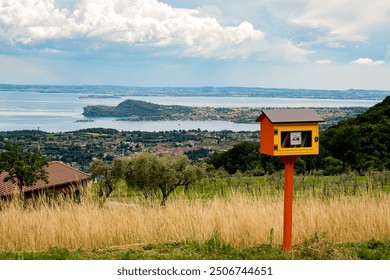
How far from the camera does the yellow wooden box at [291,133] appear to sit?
4.98 metres

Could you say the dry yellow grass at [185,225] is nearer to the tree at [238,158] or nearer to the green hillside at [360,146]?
the green hillside at [360,146]

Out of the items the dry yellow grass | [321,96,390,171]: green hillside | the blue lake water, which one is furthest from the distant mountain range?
the dry yellow grass

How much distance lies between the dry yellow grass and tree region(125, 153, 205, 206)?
10300 mm

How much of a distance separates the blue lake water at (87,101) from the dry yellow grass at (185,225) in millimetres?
34792

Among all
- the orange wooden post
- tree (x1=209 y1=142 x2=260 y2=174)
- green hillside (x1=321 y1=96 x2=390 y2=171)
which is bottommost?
tree (x1=209 y1=142 x2=260 y2=174)

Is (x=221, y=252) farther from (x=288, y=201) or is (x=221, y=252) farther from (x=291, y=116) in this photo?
(x=291, y=116)

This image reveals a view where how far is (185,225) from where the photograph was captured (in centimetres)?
600

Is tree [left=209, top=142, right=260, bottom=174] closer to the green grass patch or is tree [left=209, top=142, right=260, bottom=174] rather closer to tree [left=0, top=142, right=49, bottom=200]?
tree [left=0, top=142, right=49, bottom=200]

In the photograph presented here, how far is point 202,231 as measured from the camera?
5.77 metres

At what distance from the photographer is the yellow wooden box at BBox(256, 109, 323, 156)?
4.98 meters

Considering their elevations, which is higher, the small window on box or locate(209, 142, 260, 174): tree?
the small window on box

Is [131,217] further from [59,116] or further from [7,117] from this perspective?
[59,116]

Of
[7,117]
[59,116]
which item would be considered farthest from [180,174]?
[59,116]

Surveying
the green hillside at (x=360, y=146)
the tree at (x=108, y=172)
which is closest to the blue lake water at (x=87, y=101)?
the green hillside at (x=360, y=146)
